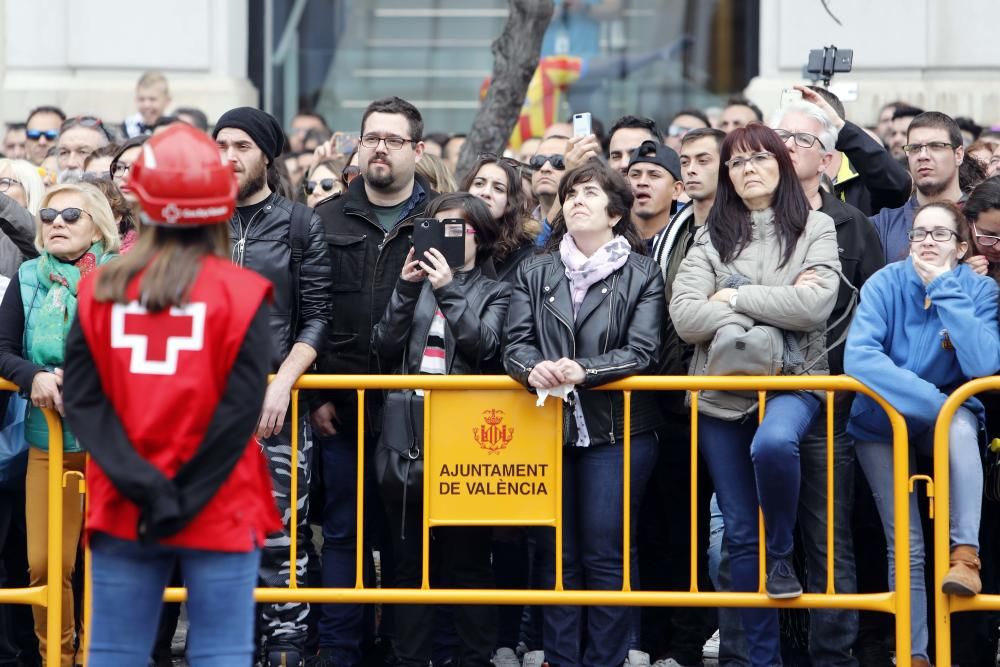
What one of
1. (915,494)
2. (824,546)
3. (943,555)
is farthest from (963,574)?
(824,546)

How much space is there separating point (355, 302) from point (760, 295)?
1.87 meters

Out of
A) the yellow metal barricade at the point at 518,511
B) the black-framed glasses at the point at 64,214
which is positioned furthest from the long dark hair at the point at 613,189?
the black-framed glasses at the point at 64,214

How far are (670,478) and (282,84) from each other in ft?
27.3

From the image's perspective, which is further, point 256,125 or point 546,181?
point 546,181

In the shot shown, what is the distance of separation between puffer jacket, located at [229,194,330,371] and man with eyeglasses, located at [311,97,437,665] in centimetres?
25

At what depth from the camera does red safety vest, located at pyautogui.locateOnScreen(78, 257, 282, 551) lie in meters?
4.34

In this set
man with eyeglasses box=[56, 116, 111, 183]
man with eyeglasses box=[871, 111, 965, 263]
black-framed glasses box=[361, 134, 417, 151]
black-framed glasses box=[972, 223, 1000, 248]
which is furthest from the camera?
man with eyeglasses box=[56, 116, 111, 183]

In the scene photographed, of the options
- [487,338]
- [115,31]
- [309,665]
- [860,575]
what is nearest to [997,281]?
[860,575]

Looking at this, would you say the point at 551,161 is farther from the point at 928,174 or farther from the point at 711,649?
the point at 711,649

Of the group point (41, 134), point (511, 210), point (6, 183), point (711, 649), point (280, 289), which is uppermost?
point (41, 134)

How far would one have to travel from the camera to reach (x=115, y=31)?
42.4 ft

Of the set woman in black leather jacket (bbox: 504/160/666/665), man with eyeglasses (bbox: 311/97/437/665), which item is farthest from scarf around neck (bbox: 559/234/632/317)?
man with eyeglasses (bbox: 311/97/437/665)

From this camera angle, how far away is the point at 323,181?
8664 millimetres

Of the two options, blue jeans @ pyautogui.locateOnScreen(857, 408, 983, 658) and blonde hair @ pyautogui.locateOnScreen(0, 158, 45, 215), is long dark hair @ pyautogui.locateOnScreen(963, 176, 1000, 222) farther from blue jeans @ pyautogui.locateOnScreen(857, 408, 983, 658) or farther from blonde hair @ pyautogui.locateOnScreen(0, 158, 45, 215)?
blonde hair @ pyautogui.locateOnScreen(0, 158, 45, 215)
